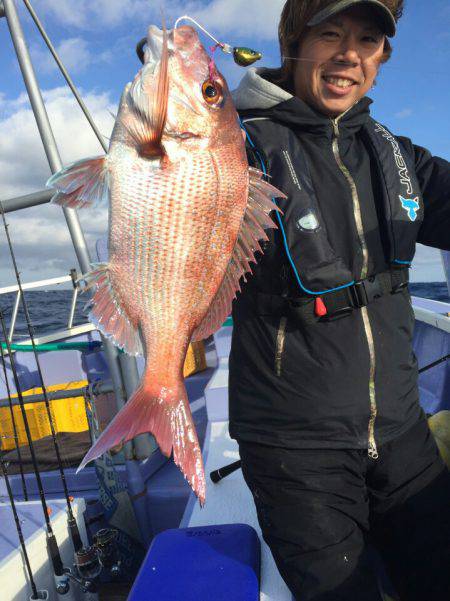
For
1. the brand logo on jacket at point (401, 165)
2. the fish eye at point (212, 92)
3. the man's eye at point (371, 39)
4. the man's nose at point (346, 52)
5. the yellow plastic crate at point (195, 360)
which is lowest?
the yellow plastic crate at point (195, 360)

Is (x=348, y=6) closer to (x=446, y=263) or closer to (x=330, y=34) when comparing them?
(x=330, y=34)

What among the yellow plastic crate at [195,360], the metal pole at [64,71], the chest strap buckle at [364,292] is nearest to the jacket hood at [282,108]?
the chest strap buckle at [364,292]

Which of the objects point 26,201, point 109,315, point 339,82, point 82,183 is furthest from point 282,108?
point 26,201

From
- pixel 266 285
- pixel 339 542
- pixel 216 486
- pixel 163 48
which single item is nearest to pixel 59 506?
pixel 216 486

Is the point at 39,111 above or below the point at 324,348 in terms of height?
above

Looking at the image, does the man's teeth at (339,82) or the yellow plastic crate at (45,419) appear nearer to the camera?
the man's teeth at (339,82)

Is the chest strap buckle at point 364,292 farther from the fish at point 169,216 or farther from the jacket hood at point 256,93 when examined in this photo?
the jacket hood at point 256,93

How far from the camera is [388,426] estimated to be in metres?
1.90

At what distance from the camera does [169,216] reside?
4.76ft

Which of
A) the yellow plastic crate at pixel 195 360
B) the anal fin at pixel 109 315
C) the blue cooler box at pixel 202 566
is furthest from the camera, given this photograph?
the yellow plastic crate at pixel 195 360

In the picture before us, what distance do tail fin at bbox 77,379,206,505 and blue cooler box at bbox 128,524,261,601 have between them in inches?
27.8

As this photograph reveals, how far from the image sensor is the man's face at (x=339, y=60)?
1881 millimetres

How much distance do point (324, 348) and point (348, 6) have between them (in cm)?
140

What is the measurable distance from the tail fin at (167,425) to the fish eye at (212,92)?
999 millimetres
